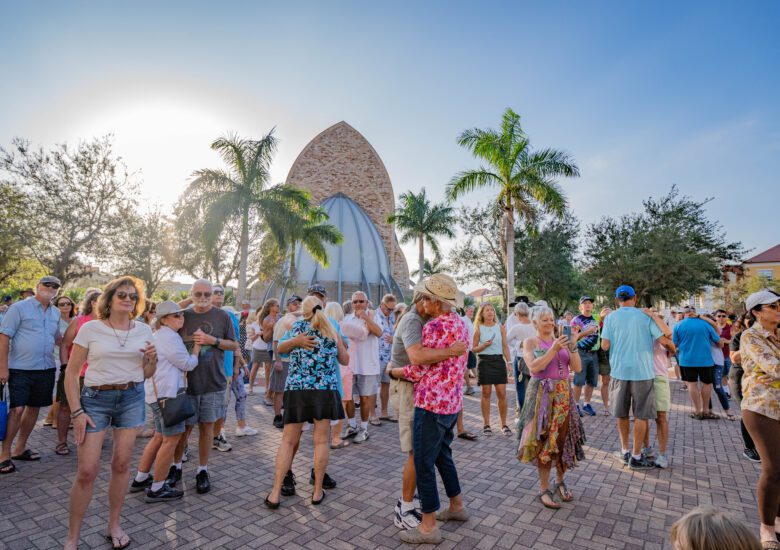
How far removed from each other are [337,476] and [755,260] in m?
65.6

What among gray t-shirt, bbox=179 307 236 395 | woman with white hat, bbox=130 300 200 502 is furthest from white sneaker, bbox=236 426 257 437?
gray t-shirt, bbox=179 307 236 395

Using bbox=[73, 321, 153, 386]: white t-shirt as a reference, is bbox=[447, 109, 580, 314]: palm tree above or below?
above

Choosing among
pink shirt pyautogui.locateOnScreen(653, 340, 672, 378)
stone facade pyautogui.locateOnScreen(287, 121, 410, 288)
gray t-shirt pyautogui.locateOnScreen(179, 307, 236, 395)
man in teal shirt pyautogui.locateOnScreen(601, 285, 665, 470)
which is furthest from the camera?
stone facade pyautogui.locateOnScreen(287, 121, 410, 288)

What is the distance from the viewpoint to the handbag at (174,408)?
354 cm

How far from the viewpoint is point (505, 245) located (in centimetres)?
1577

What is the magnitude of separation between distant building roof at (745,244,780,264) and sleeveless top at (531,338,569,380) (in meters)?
61.8

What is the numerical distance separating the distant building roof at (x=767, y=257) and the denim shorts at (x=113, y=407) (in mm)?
64921

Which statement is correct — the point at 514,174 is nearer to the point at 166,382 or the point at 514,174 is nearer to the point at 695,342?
the point at 695,342

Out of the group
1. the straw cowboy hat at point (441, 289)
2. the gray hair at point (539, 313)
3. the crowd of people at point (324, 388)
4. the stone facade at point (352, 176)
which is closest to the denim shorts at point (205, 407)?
the crowd of people at point (324, 388)

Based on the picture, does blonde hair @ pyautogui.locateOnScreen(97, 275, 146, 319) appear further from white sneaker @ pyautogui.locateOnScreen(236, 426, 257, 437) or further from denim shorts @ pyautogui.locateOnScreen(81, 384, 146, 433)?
white sneaker @ pyautogui.locateOnScreen(236, 426, 257, 437)

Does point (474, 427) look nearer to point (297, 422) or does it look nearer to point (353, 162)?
point (297, 422)

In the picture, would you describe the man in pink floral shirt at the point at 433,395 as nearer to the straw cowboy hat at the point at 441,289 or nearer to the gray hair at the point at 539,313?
the straw cowboy hat at the point at 441,289

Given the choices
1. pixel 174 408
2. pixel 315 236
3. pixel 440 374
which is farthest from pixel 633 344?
pixel 315 236

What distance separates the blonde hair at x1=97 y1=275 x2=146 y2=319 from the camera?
2.99 m
